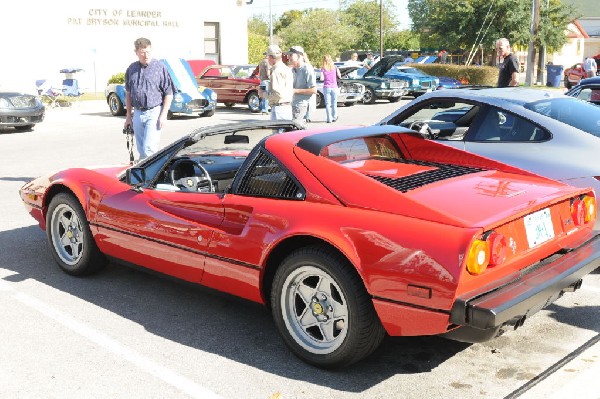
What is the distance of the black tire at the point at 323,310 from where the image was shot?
3395 millimetres

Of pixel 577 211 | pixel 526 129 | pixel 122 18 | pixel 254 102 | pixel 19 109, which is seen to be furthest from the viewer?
pixel 122 18

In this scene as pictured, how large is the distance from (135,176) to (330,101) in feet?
41.7

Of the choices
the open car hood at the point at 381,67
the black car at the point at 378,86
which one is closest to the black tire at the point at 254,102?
the black car at the point at 378,86

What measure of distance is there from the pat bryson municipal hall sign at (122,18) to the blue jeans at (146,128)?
2281cm

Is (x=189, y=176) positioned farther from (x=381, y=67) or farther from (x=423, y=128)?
(x=381, y=67)

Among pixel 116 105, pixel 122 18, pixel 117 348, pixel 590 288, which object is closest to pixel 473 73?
pixel 122 18

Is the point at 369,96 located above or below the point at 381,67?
below

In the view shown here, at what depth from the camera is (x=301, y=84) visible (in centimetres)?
1043

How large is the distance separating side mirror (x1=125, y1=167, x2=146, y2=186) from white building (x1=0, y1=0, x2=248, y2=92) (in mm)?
24378

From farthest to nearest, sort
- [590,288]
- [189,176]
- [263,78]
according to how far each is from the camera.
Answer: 1. [263,78]
2. [590,288]
3. [189,176]

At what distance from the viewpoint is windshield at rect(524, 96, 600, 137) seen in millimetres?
5710

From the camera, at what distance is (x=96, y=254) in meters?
5.12

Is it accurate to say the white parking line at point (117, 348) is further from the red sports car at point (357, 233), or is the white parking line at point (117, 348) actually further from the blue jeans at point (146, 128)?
the blue jeans at point (146, 128)

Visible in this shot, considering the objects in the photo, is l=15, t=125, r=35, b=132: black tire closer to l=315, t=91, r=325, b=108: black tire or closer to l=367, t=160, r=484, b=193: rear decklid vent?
l=315, t=91, r=325, b=108: black tire
